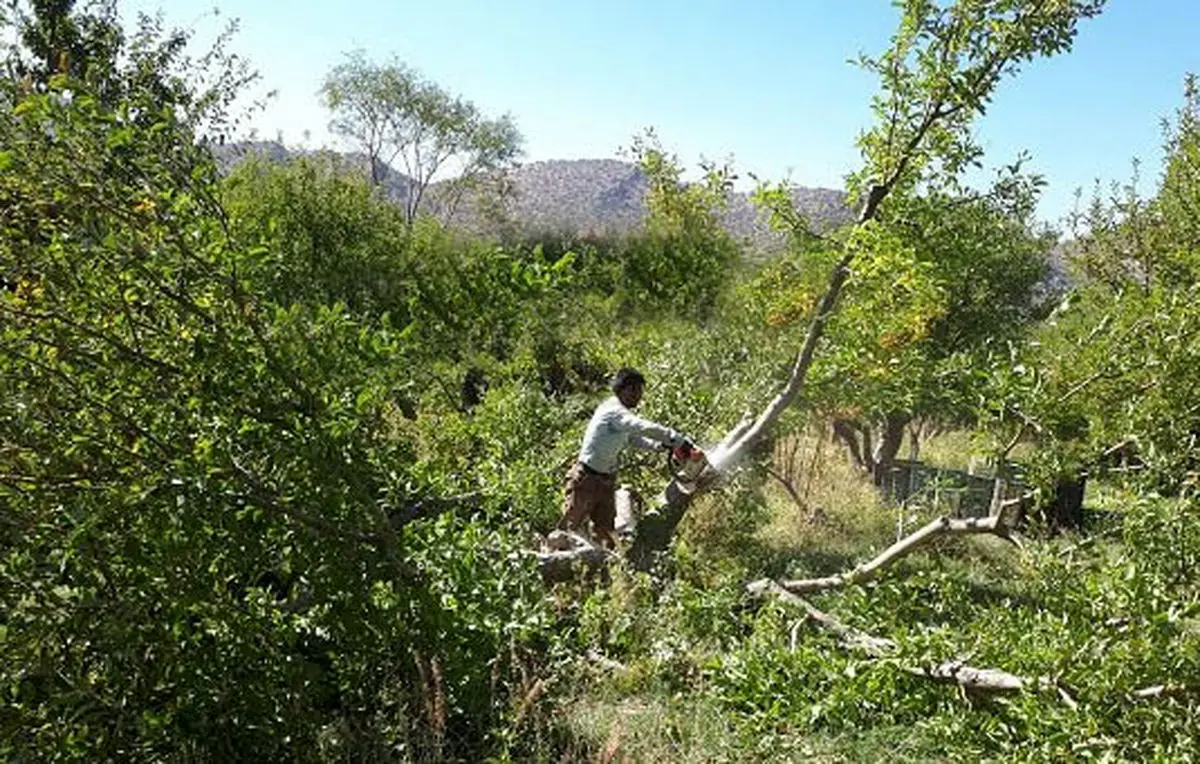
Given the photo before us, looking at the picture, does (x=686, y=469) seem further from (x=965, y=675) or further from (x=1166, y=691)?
(x=1166, y=691)

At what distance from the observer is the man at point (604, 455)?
22.8ft

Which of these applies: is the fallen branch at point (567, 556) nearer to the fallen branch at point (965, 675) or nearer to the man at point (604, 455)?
the man at point (604, 455)

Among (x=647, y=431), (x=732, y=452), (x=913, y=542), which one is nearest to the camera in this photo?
(x=647, y=431)

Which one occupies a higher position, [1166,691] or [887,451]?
[1166,691]

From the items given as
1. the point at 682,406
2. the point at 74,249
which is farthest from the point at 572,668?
the point at 682,406

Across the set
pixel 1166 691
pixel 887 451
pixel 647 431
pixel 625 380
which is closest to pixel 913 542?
pixel 647 431

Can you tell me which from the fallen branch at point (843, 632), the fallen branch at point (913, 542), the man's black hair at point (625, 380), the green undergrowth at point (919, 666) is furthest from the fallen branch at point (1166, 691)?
the man's black hair at point (625, 380)

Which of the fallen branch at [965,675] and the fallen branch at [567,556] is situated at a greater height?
the fallen branch at [965,675]

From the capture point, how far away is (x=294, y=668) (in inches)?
146

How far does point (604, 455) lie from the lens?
707 centimetres

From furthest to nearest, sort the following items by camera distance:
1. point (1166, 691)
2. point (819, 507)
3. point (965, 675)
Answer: point (819, 507), point (965, 675), point (1166, 691)

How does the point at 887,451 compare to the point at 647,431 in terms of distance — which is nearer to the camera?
the point at 647,431

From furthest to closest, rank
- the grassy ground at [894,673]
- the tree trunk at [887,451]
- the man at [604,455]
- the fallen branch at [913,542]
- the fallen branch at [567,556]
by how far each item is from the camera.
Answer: the tree trunk at [887,451] < the man at [604,455] < the fallen branch at [913,542] < the fallen branch at [567,556] < the grassy ground at [894,673]

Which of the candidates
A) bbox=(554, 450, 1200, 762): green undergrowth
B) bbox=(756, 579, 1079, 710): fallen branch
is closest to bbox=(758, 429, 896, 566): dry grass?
bbox=(554, 450, 1200, 762): green undergrowth
